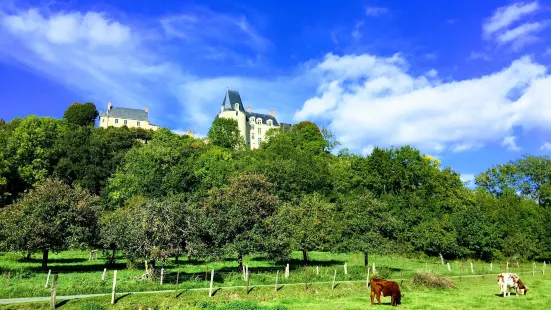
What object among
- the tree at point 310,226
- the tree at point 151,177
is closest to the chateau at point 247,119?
the tree at point 151,177

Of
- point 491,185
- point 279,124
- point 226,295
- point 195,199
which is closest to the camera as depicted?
point 226,295

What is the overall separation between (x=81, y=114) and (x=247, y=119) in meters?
56.3

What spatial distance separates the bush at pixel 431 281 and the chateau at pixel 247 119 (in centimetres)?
10345

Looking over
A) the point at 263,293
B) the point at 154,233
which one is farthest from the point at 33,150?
the point at 263,293

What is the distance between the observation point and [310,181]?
77500 mm

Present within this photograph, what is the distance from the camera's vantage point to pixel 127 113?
457 feet

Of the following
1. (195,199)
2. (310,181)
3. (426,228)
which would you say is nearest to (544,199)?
(426,228)

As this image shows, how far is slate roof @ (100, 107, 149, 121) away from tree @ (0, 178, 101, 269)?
103995mm

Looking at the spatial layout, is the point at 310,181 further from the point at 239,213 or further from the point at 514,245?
the point at 239,213

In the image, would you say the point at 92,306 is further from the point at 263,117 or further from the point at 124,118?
the point at 263,117

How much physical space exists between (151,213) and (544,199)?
88948 mm

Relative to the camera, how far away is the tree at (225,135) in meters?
114

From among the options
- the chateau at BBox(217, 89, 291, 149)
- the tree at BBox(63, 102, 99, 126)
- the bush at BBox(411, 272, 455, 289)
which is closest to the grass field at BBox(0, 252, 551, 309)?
the bush at BBox(411, 272, 455, 289)

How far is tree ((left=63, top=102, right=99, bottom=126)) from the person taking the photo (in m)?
115
